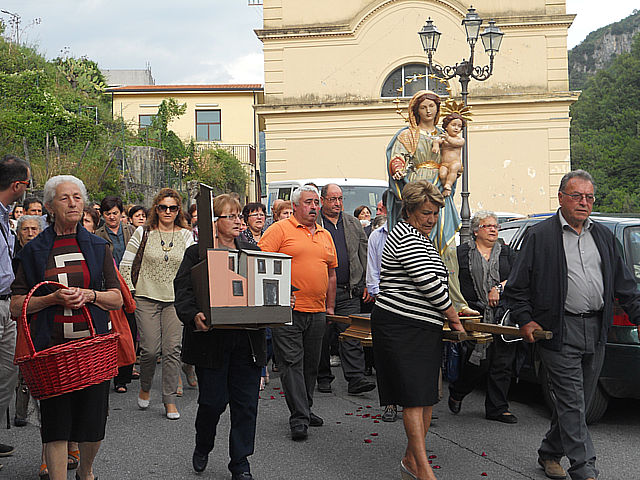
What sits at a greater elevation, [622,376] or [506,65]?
[506,65]

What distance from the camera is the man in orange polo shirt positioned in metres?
6.98

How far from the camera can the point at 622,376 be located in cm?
675

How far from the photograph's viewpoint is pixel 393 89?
88.8ft

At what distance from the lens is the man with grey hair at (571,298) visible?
545 cm

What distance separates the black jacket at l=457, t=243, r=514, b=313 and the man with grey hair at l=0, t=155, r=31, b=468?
13.7 ft

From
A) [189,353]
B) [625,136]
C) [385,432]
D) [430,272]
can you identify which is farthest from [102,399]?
[625,136]

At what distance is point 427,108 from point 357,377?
3.12 m

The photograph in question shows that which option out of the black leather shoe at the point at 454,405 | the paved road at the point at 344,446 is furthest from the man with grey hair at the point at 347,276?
the black leather shoe at the point at 454,405

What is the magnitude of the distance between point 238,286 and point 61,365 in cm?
123

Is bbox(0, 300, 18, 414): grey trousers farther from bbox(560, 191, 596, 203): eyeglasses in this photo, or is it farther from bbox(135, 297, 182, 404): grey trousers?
bbox(560, 191, 596, 203): eyeglasses

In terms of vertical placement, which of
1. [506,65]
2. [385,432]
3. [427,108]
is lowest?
[385,432]

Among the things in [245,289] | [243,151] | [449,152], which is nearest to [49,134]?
[449,152]

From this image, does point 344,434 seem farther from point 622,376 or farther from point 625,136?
point 625,136

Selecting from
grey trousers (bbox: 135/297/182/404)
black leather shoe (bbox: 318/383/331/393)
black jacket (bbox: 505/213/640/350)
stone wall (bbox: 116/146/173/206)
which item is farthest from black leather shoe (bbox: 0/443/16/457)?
stone wall (bbox: 116/146/173/206)
